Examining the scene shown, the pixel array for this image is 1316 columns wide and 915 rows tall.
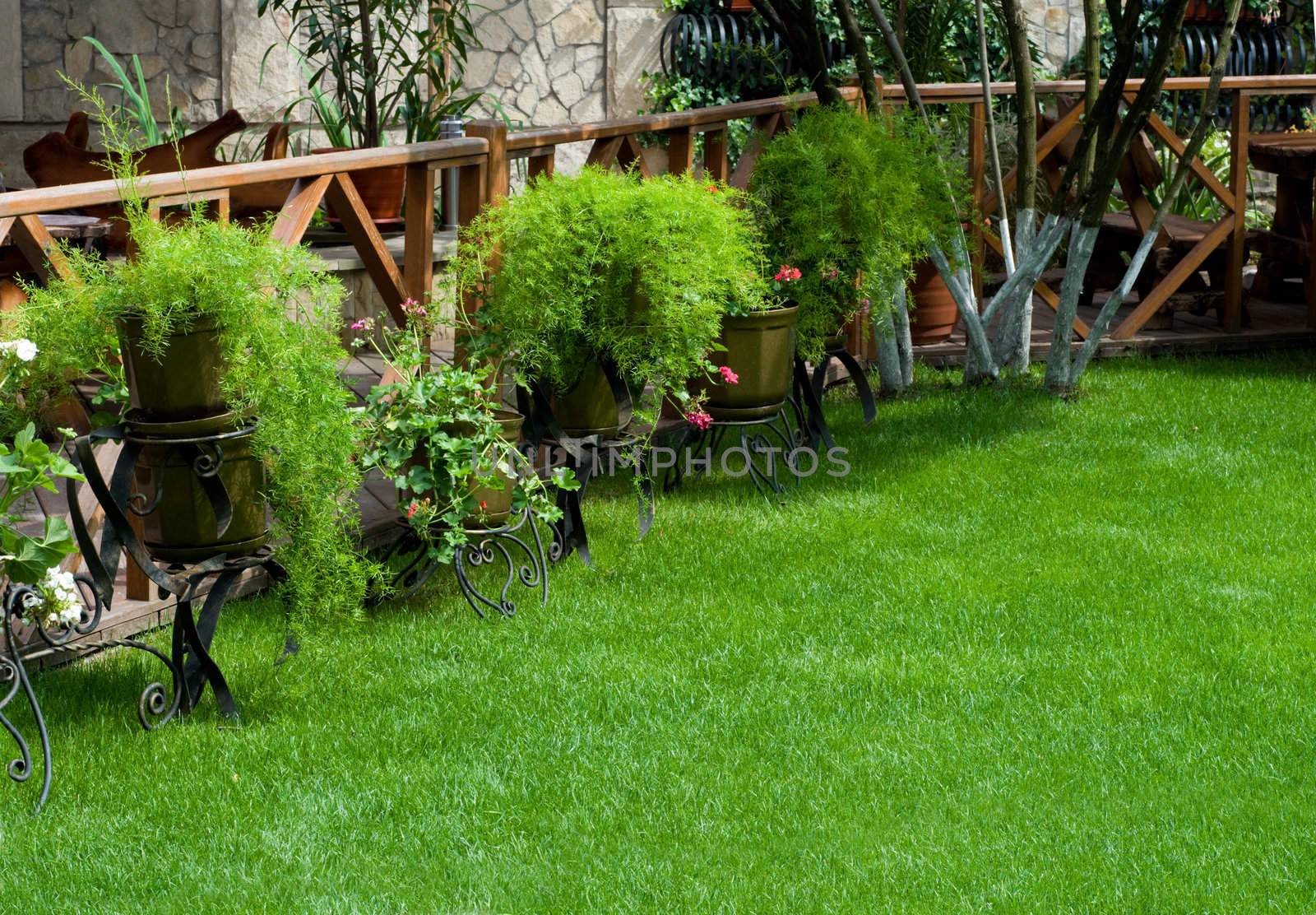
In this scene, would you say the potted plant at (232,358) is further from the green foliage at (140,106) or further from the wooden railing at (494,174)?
the green foliage at (140,106)

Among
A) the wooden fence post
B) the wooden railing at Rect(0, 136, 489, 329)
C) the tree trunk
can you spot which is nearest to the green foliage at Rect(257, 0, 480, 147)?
the tree trunk

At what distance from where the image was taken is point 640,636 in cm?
385

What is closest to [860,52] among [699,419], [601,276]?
[699,419]

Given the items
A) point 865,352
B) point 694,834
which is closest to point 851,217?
point 865,352

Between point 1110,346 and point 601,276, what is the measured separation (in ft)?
12.1

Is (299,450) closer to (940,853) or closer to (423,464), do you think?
(423,464)

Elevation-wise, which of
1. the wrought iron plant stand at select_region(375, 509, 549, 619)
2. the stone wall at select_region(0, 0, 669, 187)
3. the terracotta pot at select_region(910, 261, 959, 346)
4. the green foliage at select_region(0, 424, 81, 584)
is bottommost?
the wrought iron plant stand at select_region(375, 509, 549, 619)

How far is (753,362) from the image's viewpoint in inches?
192

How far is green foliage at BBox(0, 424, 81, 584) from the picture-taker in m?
2.84

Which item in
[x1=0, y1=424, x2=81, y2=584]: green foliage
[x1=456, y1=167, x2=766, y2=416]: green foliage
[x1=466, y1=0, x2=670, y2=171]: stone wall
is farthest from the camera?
[x1=466, y1=0, x2=670, y2=171]: stone wall

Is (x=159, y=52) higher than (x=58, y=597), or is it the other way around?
(x=159, y=52)

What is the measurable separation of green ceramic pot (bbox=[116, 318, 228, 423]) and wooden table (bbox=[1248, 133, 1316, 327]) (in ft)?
18.4

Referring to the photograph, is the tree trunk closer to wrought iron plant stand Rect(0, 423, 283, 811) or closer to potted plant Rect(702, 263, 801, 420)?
potted plant Rect(702, 263, 801, 420)

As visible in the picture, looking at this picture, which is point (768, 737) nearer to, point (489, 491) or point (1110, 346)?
point (489, 491)
